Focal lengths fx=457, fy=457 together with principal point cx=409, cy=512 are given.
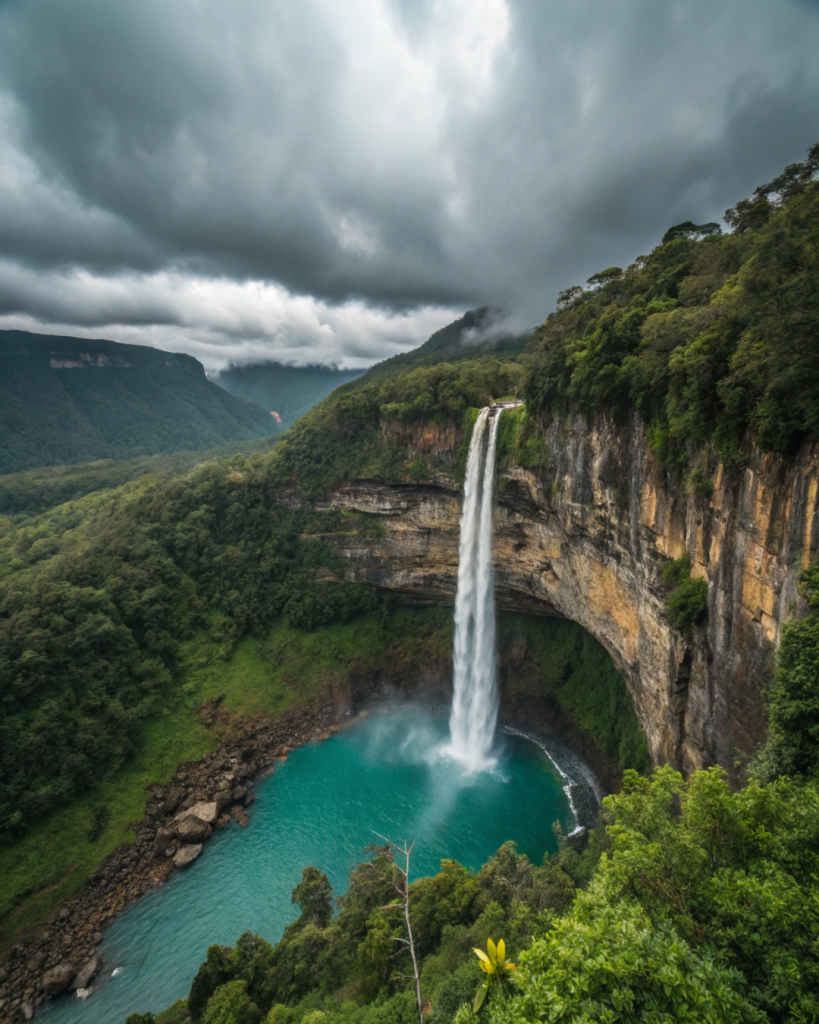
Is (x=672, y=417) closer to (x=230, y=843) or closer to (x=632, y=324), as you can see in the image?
(x=632, y=324)

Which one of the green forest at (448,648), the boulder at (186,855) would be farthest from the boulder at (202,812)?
the green forest at (448,648)

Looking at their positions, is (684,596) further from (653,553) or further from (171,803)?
(171,803)

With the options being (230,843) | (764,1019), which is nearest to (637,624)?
(764,1019)

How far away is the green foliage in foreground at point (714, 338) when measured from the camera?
886 centimetres

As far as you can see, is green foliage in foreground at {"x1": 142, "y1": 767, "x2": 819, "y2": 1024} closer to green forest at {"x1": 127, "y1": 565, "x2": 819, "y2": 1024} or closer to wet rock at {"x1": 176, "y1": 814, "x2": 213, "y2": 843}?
green forest at {"x1": 127, "y1": 565, "x2": 819, "y2": 1024}

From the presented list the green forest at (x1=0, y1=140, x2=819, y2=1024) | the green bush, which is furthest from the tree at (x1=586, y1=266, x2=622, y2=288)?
the green bush

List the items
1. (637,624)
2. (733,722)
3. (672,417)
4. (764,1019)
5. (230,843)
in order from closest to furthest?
(764,1019)
(733,722)
(672,417)
(637,624)
(230,843)

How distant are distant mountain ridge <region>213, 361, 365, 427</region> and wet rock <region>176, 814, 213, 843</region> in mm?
156207

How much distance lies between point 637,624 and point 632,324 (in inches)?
433

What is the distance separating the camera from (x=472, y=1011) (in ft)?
18.2

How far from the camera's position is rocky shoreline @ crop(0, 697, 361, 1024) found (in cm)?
1572

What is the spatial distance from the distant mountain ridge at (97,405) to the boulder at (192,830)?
77.3 metres

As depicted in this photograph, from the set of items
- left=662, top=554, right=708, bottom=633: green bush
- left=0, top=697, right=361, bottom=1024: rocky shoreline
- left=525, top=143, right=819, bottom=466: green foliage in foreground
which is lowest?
left=0, top=697, right=361, bottom=1024: rocky shoreline

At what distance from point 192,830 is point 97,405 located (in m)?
105
